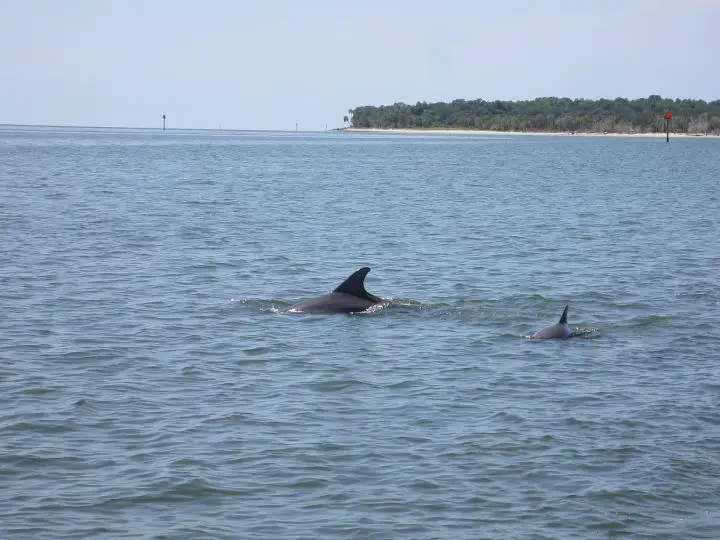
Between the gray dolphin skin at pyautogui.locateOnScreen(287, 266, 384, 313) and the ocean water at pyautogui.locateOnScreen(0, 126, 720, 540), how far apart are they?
0.34 meters

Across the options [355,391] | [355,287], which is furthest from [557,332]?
[355,391]

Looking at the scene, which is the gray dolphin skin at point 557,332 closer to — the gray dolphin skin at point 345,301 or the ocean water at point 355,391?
the ocean water at point 355,391

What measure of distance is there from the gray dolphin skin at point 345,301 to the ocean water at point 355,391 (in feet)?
1.11

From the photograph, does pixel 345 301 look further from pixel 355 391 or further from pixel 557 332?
pixel 355 391

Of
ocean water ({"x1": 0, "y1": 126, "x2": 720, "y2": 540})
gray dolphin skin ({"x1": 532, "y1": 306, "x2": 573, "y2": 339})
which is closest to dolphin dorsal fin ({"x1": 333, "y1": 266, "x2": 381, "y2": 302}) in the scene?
ocean water ({"x1": 0, "y1": 126, "x2": 720, "y2": 540})

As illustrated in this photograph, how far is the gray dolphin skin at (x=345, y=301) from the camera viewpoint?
64.9ft

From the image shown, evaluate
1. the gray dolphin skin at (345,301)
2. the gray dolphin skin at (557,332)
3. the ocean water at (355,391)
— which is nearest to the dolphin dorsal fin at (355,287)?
the gray dolphin skin at (345,301)

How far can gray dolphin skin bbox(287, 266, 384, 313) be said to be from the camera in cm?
1978

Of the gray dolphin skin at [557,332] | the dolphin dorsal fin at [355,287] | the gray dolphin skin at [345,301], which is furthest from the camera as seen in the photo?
the gray dolphin skin at [345,301]

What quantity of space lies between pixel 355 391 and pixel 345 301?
537 centimetres

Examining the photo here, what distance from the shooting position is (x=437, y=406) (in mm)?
13820

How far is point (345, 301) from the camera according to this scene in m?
19.9

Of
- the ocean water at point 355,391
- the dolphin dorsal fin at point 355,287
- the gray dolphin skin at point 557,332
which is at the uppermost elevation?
the dolphin dorsal fin at point 355,287

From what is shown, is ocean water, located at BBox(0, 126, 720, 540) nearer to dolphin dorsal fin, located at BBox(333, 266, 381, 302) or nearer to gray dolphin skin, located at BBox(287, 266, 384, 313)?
gray dolphin skin, located at BBox(287, 266, 384, 313)
